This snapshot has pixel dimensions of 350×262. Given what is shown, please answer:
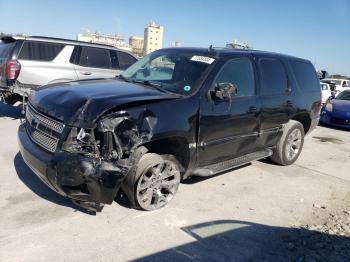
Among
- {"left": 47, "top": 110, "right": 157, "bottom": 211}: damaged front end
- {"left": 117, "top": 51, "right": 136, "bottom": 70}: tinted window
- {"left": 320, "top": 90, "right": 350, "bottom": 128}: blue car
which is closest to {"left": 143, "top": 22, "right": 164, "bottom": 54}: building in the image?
{"left": 320, "top": 90, "right": 350, "bottom": 128}: blue car

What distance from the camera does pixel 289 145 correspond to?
6.71 metres

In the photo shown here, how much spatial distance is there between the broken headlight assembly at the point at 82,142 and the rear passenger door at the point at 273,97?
2.90 meters

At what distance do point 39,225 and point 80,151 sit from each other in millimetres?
911

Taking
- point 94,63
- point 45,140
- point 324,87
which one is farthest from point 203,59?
point 324,87

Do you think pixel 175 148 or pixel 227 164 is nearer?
pixel 175 148

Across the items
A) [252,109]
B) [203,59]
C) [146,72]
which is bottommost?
[252,109]

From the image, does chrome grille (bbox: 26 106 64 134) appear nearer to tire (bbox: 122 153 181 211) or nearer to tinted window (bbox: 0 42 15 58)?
tire (bbox: 122 153 181 211)

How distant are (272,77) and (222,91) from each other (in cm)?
166

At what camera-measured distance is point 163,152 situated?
4.52 metres

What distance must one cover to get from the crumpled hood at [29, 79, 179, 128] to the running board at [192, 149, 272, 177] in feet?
3.42

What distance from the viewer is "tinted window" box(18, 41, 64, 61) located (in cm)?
848

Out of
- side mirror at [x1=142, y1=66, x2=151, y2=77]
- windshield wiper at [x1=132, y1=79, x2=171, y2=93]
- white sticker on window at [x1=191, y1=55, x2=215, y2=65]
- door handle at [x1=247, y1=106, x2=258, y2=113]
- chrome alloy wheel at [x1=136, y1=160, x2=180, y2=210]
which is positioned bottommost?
chrome alloy wheel at [x1=136, y1=160, x2=180, y2=210]

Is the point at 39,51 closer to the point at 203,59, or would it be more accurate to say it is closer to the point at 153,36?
the point at 203,59

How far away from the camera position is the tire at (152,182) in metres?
4.11
